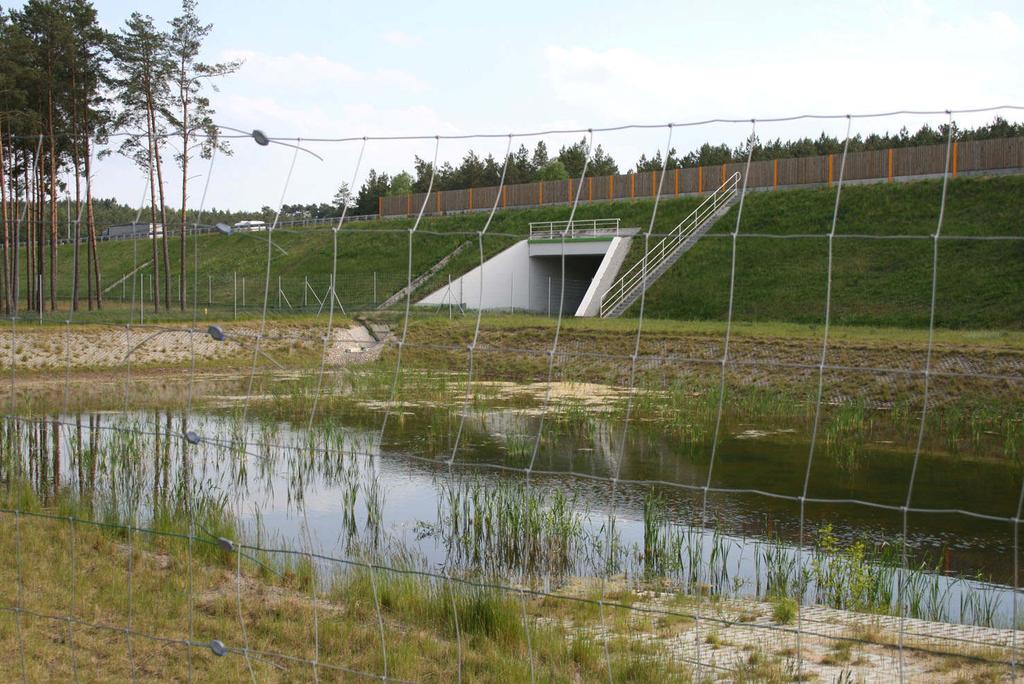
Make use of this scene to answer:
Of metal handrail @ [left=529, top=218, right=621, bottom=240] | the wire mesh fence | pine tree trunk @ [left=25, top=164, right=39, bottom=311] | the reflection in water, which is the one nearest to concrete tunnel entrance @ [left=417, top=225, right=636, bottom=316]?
metal handrail @ [left=529, top=218, right=621, bottom=240]

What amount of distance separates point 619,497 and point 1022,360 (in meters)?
10.1

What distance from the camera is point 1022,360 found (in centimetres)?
1803

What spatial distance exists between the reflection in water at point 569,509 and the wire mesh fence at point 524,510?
2.2 inches

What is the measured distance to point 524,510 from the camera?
369 inches

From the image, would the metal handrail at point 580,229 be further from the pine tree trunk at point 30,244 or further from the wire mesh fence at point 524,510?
the pine tree trunk at point 30,244

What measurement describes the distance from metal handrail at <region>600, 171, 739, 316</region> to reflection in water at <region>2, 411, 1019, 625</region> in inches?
533

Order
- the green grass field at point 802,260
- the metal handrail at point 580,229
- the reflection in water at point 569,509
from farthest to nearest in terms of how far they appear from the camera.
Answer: the metal handrail at point 580,229 < the green grass field at point 802,260 < the reflection in water at point 569,509

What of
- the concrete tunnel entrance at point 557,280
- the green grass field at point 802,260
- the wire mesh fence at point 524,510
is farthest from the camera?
the concrete tunnel entrance at point 557,280

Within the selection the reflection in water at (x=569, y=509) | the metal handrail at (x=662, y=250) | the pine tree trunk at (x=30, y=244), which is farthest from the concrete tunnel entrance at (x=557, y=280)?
the reflection in water at (x=569, y=509)

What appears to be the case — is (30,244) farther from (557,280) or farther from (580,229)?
(580,229)

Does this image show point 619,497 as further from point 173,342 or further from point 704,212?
point 704,212

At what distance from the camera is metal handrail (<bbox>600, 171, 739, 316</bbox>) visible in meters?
31.0

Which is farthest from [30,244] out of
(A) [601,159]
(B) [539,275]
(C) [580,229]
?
(A) [601,159]

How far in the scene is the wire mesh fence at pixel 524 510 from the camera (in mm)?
5801
